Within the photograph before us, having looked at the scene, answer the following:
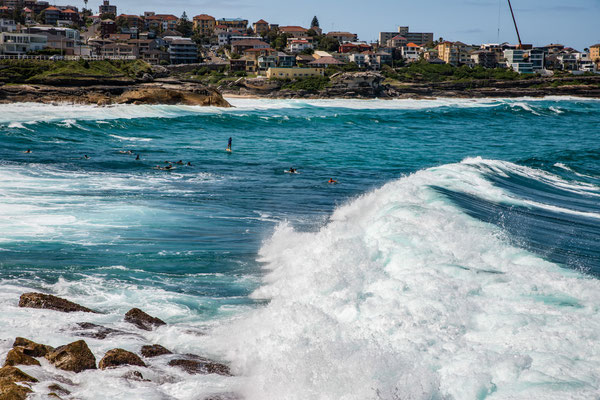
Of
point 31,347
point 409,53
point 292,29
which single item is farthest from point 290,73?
point 31,347

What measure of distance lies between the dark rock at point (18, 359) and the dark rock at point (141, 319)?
2.03 m

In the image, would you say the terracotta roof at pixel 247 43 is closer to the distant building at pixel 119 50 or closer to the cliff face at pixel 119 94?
the distant building at pixel 119 50

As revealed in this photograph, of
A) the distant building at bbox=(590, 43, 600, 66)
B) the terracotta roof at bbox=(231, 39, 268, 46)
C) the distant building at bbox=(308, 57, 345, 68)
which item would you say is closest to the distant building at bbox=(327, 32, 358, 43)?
the terracotta roof at bbox=(231, 39, 268, 46)

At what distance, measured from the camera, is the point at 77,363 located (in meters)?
7.61

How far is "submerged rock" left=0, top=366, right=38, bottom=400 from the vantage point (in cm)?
641

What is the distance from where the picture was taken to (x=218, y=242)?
15.2 metres

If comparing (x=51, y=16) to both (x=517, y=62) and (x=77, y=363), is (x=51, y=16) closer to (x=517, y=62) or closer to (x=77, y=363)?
(x=517, y=62)

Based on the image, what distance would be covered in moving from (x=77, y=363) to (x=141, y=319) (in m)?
2.04

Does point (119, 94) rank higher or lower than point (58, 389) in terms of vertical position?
higher

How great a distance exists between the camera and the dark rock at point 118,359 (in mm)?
7742

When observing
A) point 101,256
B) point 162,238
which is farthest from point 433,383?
point 162,238

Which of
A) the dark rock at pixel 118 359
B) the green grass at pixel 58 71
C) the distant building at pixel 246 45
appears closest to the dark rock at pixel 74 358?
the dark rock at pixel 118 359

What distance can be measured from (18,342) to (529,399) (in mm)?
6669

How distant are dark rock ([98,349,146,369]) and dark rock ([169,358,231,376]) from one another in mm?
474
